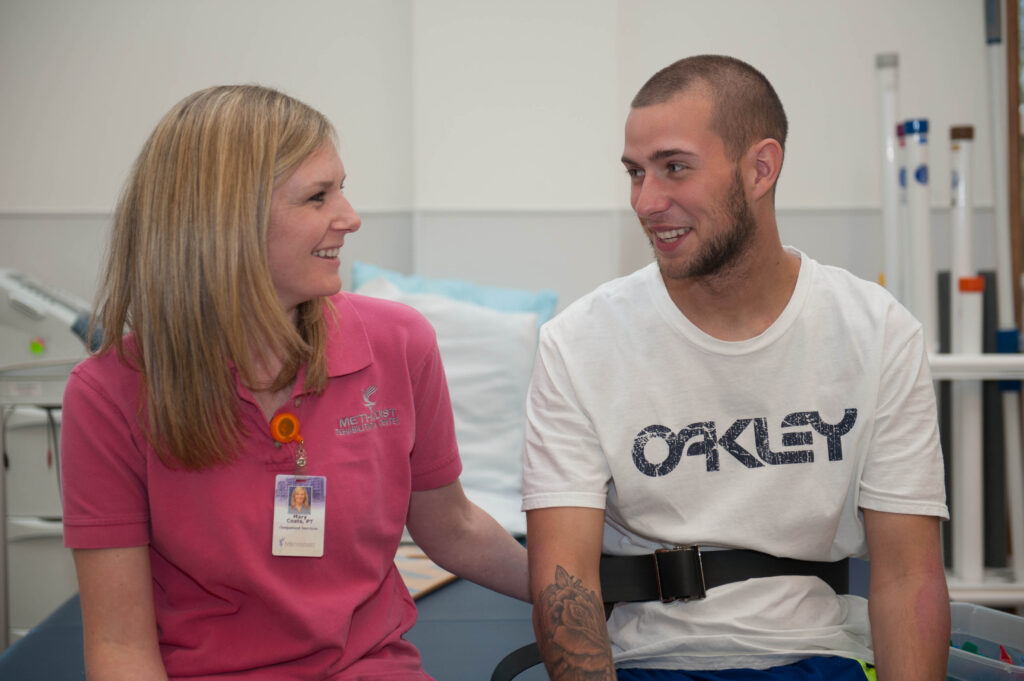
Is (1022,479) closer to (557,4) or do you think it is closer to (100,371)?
(557,4)

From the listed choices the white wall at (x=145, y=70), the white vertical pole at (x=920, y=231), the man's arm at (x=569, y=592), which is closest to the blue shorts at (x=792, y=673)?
the man's arm at (x=569, y=592)

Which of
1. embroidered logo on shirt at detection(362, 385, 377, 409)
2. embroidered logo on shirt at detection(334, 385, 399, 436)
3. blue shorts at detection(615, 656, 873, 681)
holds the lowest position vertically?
blue shorts at detection(615, 656, 873, 681)

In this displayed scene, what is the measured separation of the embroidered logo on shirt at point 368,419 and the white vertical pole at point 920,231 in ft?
5.50

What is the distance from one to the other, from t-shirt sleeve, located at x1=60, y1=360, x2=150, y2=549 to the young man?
503 mm

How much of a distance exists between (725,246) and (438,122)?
5.86ft

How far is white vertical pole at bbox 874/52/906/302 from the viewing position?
2.53 metres

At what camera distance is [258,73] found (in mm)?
3068

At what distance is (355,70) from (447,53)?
0.38 metres

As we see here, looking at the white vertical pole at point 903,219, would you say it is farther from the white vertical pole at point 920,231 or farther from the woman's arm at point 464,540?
the woman's arm at point 464,540

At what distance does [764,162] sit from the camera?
4.25ft

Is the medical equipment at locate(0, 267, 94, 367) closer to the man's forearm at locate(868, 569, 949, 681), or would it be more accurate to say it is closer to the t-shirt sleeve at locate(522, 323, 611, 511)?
the t-shirt sleeve at locate(522, 323, 611, 511)

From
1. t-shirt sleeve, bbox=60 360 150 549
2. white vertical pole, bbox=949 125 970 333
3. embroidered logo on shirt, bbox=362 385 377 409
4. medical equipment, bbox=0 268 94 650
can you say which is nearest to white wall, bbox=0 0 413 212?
medical equipment, bbox=0 268 94 650

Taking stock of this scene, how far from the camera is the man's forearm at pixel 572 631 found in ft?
3.73

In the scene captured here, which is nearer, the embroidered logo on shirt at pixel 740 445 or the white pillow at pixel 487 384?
the embroidered logo on shirt at pixel 740 445
